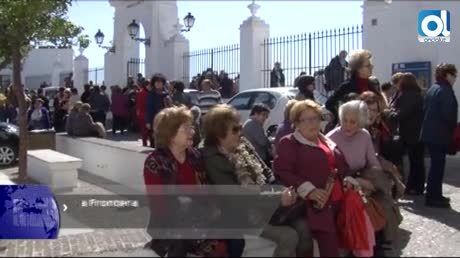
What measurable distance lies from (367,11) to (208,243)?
38.6 ft

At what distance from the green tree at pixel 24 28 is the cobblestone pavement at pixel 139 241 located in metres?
2.19

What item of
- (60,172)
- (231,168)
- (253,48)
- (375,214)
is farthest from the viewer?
(253,48)

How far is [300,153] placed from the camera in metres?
5.72


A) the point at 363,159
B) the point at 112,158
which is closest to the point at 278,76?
the point at 112,158

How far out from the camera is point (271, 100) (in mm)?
15812

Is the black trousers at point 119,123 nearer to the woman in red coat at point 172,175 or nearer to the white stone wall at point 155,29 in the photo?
the white stone wall at point 155,29


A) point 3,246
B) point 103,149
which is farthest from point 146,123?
point 3,246

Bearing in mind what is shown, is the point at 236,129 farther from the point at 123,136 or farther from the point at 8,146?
the point at 123,136

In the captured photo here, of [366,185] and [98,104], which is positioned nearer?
[366,185]

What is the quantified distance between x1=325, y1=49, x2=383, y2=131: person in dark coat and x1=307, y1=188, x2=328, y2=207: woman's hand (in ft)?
7.77

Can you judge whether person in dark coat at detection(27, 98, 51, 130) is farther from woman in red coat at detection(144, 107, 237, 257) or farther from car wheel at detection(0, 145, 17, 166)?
woman in red coat at detection(144, 107, 237, 257)

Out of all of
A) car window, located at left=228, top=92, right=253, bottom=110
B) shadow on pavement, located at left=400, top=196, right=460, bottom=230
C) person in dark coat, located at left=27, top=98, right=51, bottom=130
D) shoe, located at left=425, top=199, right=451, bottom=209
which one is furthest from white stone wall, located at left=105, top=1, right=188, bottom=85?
shoe, located at left=425, top=199, right=451, bottom=209

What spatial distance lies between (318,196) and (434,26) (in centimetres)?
1019

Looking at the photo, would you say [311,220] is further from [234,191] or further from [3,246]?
[3,246]
